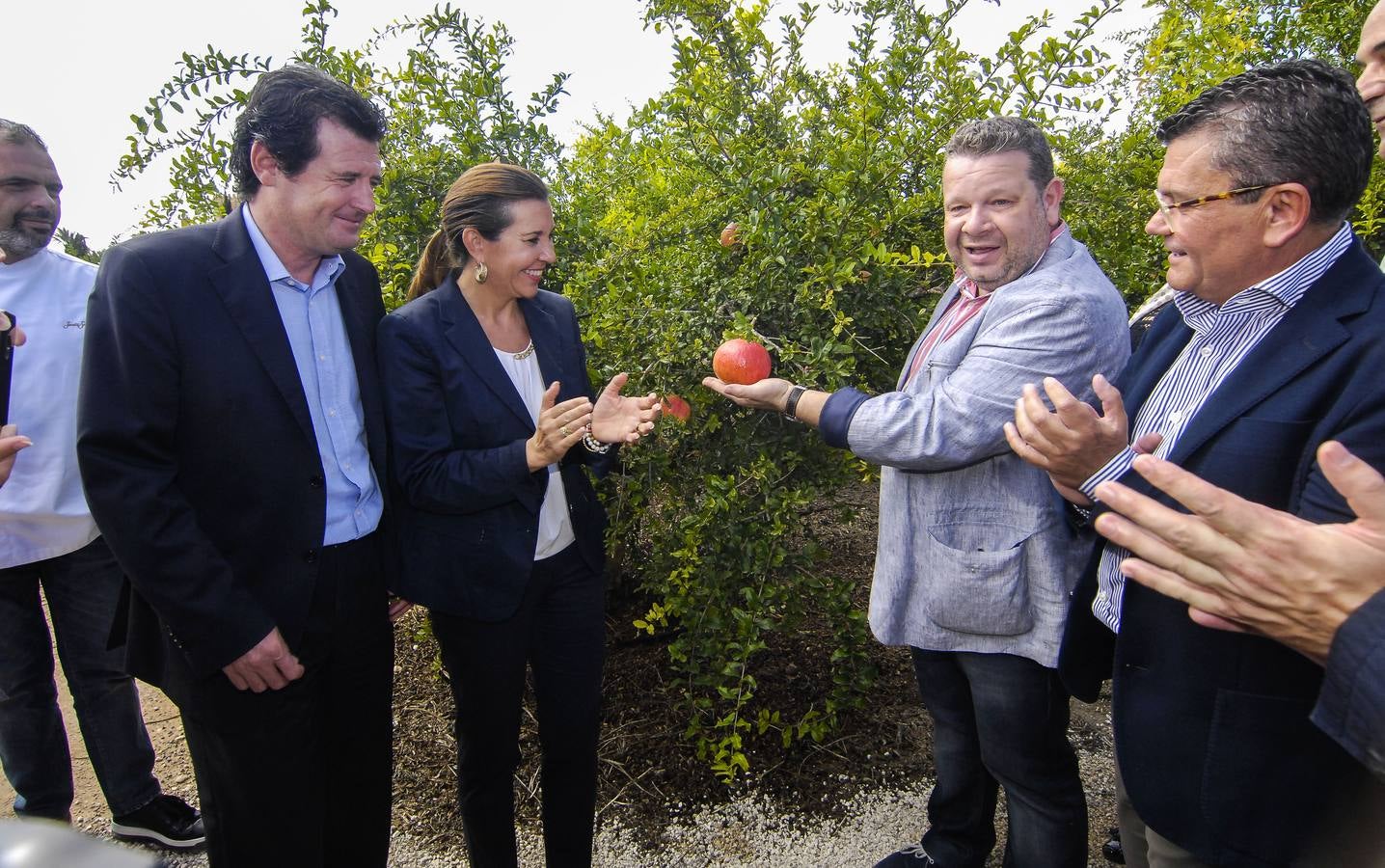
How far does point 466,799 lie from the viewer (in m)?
2.20

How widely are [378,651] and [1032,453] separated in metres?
1.70

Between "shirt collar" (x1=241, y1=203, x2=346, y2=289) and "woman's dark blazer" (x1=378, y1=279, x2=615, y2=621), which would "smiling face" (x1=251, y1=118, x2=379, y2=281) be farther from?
"woman's dark blazer" (x1=378, y1=279, x2=615, y2=621)

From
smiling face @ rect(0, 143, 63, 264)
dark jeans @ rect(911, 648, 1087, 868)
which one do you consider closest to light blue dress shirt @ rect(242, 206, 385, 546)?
smiling face @ rect(0, 143, 63, 264)

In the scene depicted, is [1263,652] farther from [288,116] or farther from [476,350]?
[288,116]

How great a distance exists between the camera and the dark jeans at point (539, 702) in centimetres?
213

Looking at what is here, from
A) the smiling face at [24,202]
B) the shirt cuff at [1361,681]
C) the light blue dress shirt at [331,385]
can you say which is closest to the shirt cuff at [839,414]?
the shirt cuff at [1361,681]

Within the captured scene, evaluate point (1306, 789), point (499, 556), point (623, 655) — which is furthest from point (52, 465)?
point (1306, 789)

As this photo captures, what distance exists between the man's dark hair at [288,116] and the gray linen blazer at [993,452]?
1.40 metres

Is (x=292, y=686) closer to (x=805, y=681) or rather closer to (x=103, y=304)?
(x=103, y=304)

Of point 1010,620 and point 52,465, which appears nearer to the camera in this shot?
point 1010,620

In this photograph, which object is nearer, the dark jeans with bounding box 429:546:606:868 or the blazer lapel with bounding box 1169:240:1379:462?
the blazer lapel with bounding box 1169:240:1379:462

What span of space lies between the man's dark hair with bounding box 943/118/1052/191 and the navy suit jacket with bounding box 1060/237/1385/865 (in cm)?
72

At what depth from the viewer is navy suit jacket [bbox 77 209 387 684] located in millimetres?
1638

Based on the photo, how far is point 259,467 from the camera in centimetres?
179
